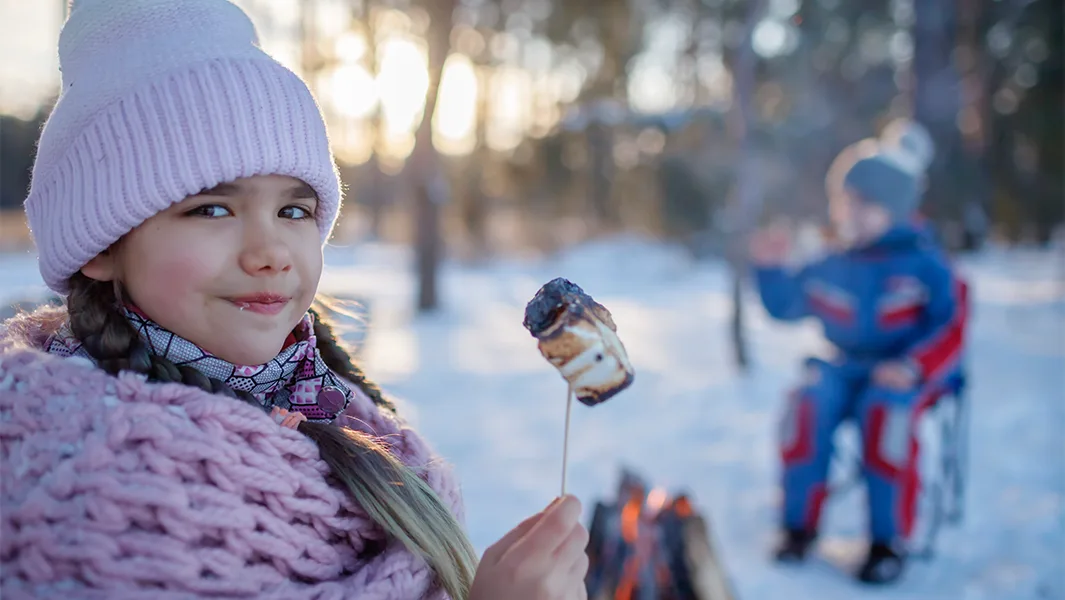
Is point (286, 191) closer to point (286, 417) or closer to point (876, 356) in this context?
point (286, 417)

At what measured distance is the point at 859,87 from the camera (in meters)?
21.1

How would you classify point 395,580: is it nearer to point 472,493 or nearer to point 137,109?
point 137,109

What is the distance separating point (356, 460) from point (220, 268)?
1.18ft

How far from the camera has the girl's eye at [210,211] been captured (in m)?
1.21

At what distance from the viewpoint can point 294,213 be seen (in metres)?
1.32

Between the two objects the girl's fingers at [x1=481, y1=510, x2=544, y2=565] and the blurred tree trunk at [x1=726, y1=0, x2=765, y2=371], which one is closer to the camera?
the girl's fingers at [x1=481, y1=510, x2=544, y2=565]

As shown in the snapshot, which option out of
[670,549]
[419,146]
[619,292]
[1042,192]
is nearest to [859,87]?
[1042,192]

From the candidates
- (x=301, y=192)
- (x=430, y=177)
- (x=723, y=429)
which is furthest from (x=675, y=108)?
(x=301, y=192)

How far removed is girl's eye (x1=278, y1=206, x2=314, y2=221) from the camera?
131 centimetres

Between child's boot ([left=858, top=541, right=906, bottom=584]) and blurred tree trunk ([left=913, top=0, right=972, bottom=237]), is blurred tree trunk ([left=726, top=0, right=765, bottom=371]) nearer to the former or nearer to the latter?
child's boot ([left=858, top=541, right=906, bottom=584])

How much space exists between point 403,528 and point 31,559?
1.59ft

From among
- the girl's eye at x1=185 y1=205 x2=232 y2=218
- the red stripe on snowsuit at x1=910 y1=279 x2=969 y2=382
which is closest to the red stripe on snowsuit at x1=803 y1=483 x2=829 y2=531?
the red stripe on snowsuit at x1=910 y1=279 x2=969 y2=382

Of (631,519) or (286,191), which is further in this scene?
(631,519)

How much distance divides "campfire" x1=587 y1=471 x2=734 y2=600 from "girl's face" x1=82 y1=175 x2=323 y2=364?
2.09 meters
